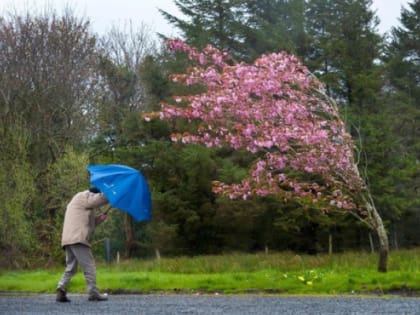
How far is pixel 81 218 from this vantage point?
1132 cm

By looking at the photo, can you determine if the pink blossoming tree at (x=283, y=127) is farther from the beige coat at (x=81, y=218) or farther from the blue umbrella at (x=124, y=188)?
the beige coat at (x=81, y=218)

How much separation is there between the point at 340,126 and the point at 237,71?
98.1 inches

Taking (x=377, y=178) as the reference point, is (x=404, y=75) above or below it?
above

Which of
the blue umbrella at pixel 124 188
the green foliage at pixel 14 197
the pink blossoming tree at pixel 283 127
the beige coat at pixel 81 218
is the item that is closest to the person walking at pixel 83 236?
the beige coat at pixel 81 218

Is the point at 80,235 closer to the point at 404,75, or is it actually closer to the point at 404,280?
the point at 404,280

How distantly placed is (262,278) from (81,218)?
3.83m

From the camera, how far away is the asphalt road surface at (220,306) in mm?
8578

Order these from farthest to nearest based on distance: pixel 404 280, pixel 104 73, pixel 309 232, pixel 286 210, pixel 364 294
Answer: pixel 104 73 < pixel 309 232 < pixel 286 210 < pixel 404 280 < pixel 364 294

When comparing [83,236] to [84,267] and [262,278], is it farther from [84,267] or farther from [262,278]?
[262,278]

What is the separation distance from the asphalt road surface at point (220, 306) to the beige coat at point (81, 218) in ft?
3.42

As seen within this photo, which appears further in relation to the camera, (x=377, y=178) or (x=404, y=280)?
(x=377, y=178)

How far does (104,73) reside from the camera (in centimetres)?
3744

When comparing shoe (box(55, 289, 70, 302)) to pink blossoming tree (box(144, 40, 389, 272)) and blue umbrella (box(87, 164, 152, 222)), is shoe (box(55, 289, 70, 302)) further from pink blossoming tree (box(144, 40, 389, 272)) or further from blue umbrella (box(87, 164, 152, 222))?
pink blossoming tree (box(144, 40, 389, 272))

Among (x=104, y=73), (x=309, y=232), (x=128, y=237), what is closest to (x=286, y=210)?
(x=309, y=232)
